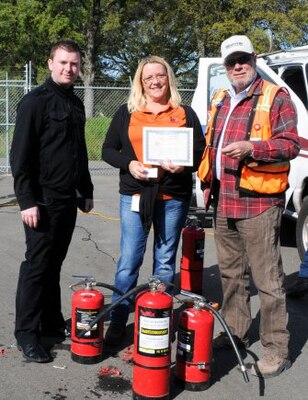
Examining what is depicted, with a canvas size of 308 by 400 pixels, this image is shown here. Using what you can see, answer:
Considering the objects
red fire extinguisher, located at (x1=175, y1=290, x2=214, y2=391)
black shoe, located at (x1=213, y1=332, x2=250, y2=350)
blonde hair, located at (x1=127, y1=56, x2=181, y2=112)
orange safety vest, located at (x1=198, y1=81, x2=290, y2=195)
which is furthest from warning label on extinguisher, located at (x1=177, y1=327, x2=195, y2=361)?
blonde hair, located at (x1=127, y1=56, x2=181, y2=112)

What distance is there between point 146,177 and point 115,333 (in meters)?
1.23

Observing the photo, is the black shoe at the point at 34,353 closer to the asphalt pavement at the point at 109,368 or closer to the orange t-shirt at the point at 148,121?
the asphalt pavement at the point at 109,368

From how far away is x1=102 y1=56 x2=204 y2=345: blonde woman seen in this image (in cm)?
448

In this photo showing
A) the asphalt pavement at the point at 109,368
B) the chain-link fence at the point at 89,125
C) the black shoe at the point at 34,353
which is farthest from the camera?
the chain-link fence at the point at 89,125

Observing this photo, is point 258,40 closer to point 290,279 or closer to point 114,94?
point 114,94

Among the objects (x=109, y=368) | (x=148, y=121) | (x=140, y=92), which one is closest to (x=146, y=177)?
(x=148, y=121)

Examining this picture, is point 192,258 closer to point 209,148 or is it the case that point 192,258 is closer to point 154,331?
point 209,148

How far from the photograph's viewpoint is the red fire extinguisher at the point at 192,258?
5789 mm

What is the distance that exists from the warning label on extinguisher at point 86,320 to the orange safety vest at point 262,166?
1335mm

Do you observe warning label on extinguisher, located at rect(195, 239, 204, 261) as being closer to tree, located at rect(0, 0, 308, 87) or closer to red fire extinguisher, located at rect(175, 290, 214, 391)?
red fire extinguisher, located at rect(175, 290, 214, 391)

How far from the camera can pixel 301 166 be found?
7.02 meters

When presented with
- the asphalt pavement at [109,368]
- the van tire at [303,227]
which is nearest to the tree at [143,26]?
the van tire at [303,227]

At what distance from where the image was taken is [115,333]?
4664mm

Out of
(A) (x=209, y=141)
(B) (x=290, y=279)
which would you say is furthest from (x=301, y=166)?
(A) (x=209, y=141)
